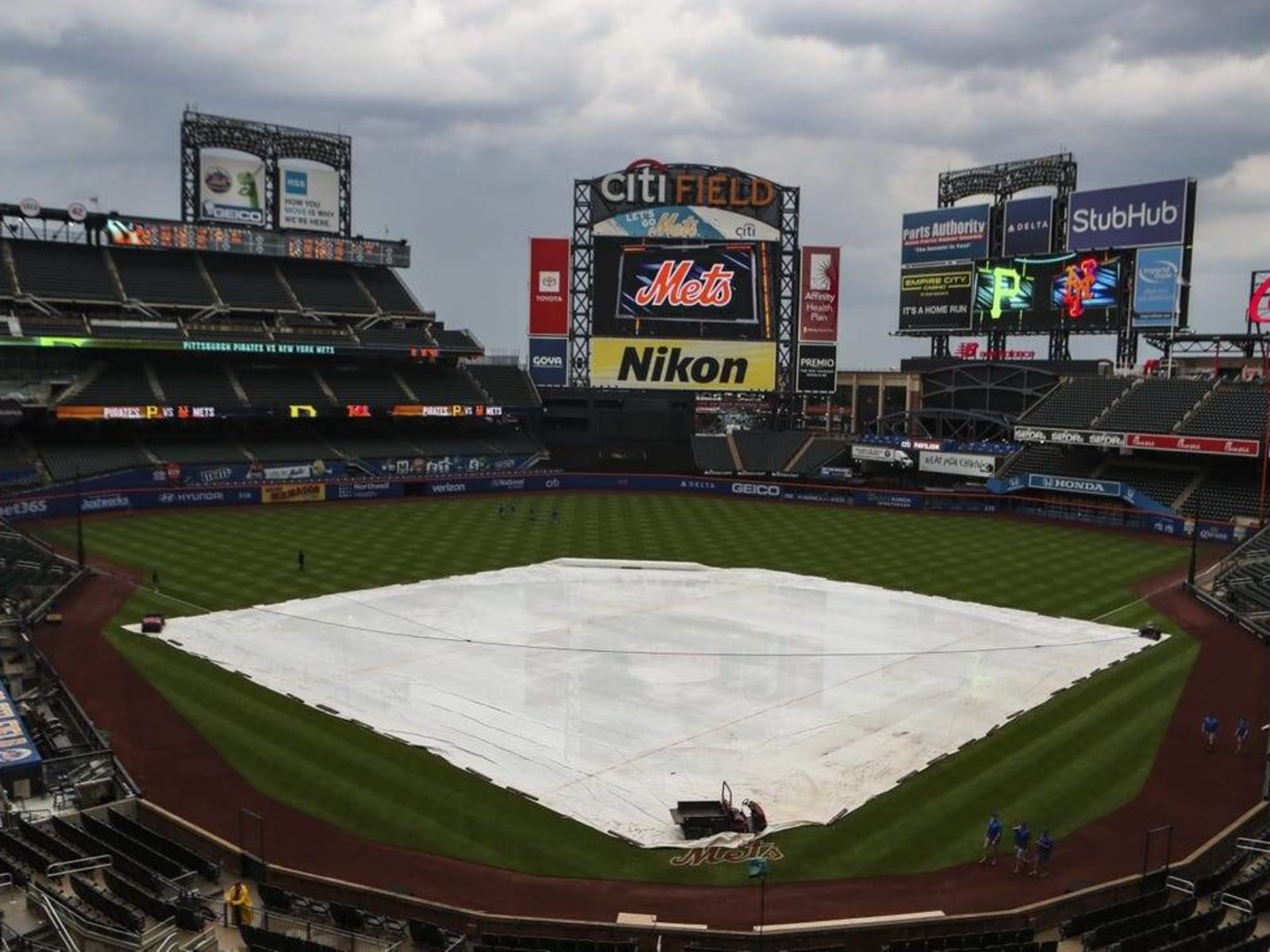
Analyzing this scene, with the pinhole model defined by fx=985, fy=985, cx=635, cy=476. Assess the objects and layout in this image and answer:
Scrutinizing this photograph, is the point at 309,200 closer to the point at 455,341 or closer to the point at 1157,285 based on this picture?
the point at 455,341

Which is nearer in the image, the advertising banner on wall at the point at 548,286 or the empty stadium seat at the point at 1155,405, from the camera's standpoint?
the empty stadium seat at the point at 1155,405

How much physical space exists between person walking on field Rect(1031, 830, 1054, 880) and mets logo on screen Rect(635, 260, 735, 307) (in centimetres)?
6383

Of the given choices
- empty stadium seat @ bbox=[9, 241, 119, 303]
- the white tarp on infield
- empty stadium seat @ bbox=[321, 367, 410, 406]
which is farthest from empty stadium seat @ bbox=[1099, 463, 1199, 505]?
empty stadium seat @ bbox=[9, 241, 119, 303]

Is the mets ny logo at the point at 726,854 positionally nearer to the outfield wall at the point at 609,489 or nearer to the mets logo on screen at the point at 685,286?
the outfield wall at the point at 609,489

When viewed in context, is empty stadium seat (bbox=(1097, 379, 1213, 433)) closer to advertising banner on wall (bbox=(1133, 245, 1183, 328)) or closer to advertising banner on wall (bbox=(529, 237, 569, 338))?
advertising banner on wall (bbox=(1133, 245, 1183, 328))

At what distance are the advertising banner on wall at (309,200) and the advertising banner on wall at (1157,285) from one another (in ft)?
216

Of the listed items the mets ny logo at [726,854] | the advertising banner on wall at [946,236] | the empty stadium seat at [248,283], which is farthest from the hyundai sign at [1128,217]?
the mets ny logo at [726,854]

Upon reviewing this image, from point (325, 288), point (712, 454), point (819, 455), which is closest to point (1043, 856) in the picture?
point (819, 455)

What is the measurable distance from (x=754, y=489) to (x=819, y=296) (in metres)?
17.9

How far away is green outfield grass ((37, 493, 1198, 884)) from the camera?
19578 mm

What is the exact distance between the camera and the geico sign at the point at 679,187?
78125mm

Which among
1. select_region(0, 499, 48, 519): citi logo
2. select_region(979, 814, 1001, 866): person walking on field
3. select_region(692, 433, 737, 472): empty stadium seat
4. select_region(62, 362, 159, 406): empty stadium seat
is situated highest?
select_region(62, 362, 159, 406): empty stadium seat

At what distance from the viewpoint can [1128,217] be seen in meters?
74.6

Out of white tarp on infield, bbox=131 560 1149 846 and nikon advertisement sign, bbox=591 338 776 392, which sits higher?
nikon advertisement sign, bbox=591 338 776 392
